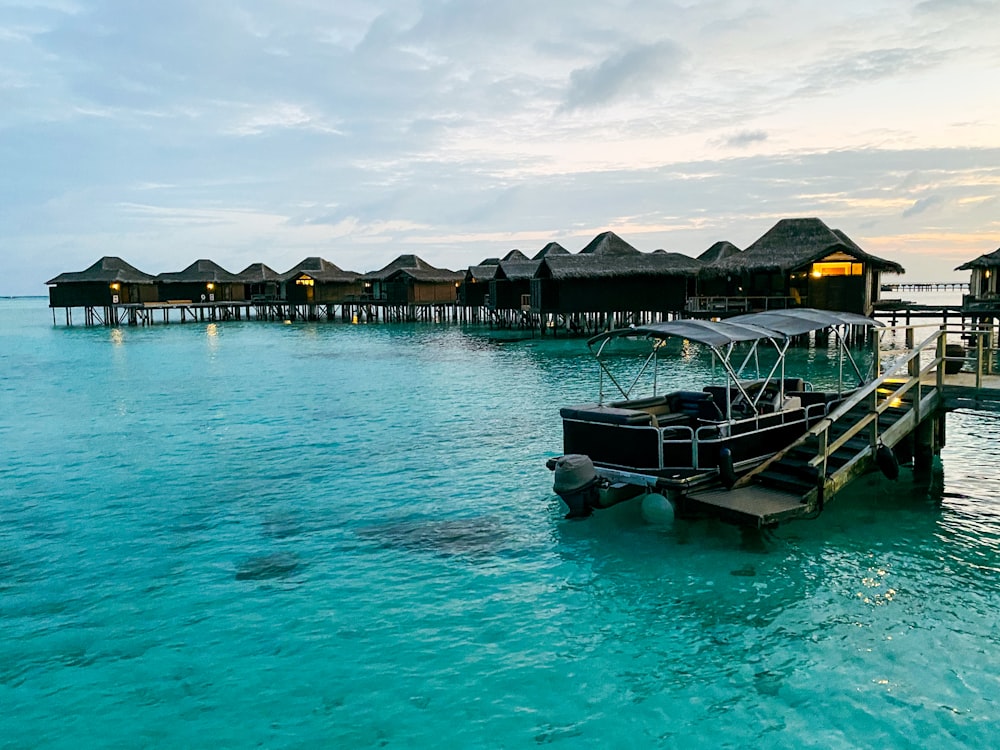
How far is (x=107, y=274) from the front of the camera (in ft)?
244

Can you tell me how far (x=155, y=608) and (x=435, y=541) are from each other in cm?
413

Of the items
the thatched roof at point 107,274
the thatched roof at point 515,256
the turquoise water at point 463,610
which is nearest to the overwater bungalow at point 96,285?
the thatched roof at point 107,274

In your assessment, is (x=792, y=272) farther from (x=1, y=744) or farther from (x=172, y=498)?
(x=1, y=744)

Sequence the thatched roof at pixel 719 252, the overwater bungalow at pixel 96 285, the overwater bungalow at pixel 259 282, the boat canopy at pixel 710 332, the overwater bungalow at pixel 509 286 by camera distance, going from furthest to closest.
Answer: the overwater bungalow at pixel 259 282 < the overwater bungalow at pixel 96 285 < the overwater bungalow at pixel 509 286 < the thatched roof at pixel 719 252 < the boat canopy at pixel 710 332

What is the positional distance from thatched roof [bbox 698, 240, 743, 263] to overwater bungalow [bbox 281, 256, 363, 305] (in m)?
40.7

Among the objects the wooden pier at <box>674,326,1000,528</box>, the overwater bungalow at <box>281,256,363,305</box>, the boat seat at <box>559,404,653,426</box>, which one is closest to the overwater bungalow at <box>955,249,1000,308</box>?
the wooden pier at <box>674,326,1000,528</box>

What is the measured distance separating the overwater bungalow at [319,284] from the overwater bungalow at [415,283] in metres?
5.30

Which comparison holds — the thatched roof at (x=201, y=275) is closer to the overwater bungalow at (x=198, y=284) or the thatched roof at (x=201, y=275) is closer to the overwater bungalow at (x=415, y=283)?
the overwater bungalow at (x=198, y=284)

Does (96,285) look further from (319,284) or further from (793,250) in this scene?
(793,250)

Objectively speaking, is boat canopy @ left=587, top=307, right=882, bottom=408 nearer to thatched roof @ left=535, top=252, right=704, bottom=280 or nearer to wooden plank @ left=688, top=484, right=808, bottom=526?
wooden plank @ left=688, top=484, right=808, bottom=526

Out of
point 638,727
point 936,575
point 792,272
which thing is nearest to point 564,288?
point 792,272

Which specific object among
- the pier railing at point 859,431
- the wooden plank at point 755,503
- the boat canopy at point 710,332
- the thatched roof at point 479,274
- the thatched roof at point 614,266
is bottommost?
the wooden plank at point 755,503

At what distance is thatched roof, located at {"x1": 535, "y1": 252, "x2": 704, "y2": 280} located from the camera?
45188mm

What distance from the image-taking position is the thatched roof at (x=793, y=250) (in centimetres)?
3862
